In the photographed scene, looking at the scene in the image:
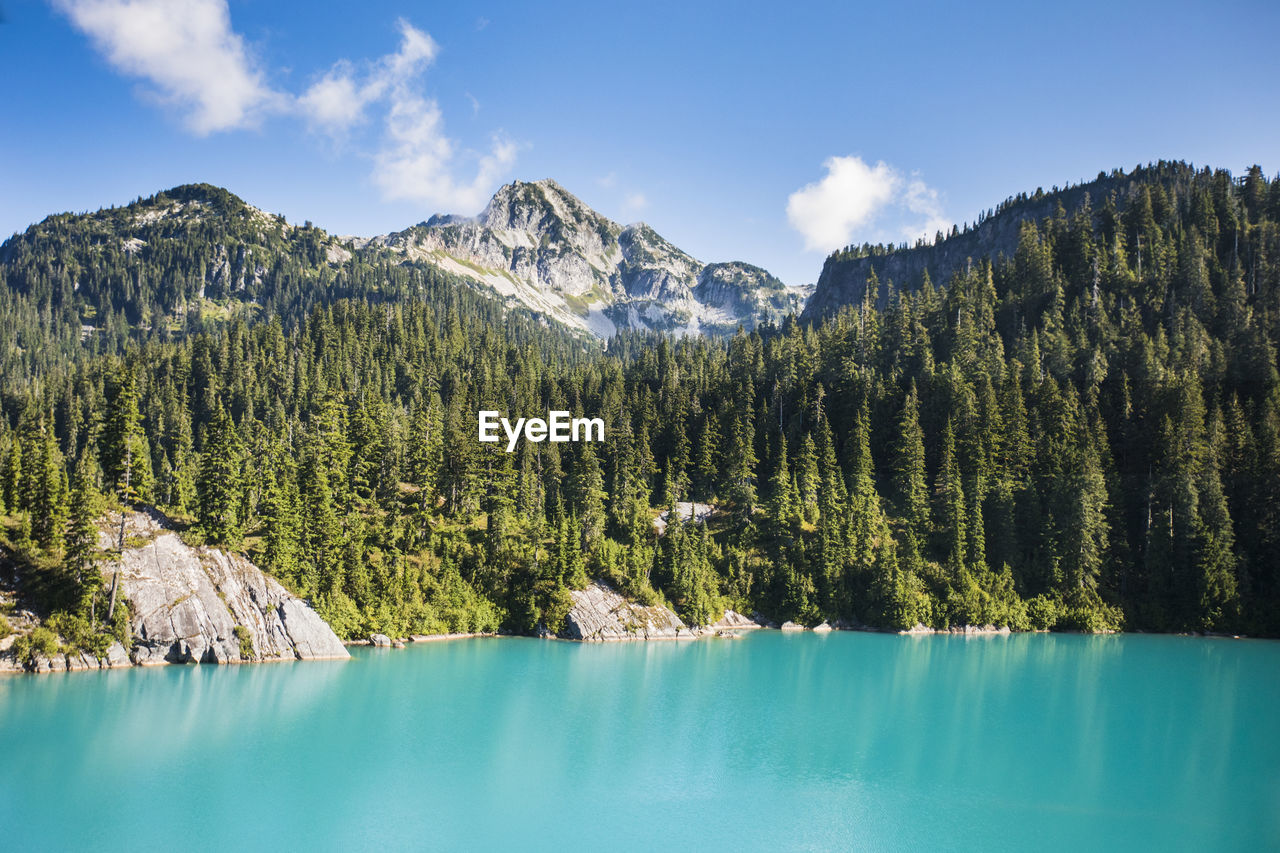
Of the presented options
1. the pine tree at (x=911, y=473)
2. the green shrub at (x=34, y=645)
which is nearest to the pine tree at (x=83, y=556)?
the green shrub at (x=34, y=645)

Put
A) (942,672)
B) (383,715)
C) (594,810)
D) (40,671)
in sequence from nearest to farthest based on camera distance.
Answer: (594,810) < (383,715) < (40,671) < (942,672)

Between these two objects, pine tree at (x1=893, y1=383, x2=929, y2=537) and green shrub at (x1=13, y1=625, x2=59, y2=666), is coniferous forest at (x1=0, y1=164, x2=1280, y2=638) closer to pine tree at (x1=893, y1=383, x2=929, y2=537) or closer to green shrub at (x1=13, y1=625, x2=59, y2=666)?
pine tree at (x1=893, y1=383, x2=929, y2=537)

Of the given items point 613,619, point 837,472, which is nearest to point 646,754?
point 613,619

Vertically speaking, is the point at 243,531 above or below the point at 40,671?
above

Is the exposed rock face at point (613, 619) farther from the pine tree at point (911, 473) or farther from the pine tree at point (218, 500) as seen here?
the pine tree at point (218, 500)

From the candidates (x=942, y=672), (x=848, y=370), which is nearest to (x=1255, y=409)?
(x=848, y=370)

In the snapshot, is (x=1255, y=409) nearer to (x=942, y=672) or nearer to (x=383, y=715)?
(x=942, y=672)

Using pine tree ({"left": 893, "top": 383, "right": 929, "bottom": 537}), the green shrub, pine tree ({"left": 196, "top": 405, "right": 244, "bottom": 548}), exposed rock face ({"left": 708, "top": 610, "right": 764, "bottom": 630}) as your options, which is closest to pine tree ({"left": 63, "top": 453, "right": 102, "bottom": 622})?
the green shrub
